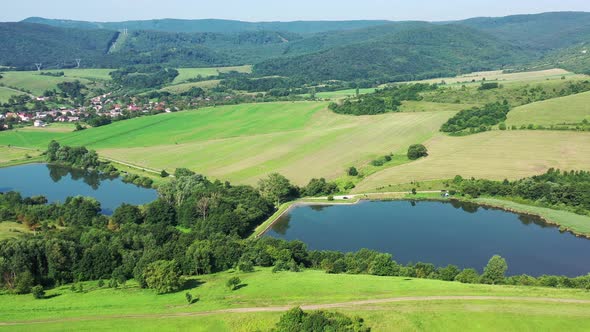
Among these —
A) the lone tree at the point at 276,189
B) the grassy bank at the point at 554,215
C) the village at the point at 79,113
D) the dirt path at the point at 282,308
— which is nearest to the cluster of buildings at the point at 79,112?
the village at the point at 79,113

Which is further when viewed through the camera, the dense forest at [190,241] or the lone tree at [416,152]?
the lone tree at [416,152]

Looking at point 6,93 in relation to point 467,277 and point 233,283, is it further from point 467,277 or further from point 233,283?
point 467,277

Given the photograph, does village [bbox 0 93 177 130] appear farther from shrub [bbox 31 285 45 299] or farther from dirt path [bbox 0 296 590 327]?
dirt path [bbox 0 296 590 327]

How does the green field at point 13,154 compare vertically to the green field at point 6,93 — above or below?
below

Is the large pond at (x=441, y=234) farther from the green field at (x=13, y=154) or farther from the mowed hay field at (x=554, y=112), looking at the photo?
the green field at (x=13, y=154)

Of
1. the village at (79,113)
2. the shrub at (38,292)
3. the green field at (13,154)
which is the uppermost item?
the village at (79,113)

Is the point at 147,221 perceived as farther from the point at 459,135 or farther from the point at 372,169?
the point at 459,135

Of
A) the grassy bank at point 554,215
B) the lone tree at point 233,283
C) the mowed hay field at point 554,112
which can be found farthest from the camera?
the mowed hay field at point 554,112
